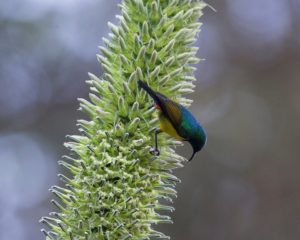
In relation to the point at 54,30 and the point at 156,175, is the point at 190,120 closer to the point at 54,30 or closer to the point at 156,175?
the point at 156,175

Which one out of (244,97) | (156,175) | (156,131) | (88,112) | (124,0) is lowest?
(156,175)

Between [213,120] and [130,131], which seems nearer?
[130,131]

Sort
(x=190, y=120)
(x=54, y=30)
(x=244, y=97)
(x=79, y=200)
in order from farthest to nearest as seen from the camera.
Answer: (x=244, y=97), (x=54, y=30), (x=190, y=120), (x=79, y=200)

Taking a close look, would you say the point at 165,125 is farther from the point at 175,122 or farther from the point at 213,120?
the point at 213,120

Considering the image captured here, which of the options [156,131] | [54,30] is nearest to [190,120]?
[156,131]

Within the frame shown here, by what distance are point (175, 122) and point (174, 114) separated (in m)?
0.03

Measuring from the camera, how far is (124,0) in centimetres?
229

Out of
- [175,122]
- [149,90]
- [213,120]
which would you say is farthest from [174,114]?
[213,120]

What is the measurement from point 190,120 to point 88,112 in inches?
13.7

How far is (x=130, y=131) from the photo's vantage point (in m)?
2.17

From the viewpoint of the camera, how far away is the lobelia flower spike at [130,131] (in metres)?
2.07

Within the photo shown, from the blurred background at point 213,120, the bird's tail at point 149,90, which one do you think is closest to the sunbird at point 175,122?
the bird's tail at point 149,90

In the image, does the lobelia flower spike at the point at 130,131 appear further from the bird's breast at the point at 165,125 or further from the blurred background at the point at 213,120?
the blurred background at the point at 213,120

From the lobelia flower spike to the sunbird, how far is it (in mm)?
33
